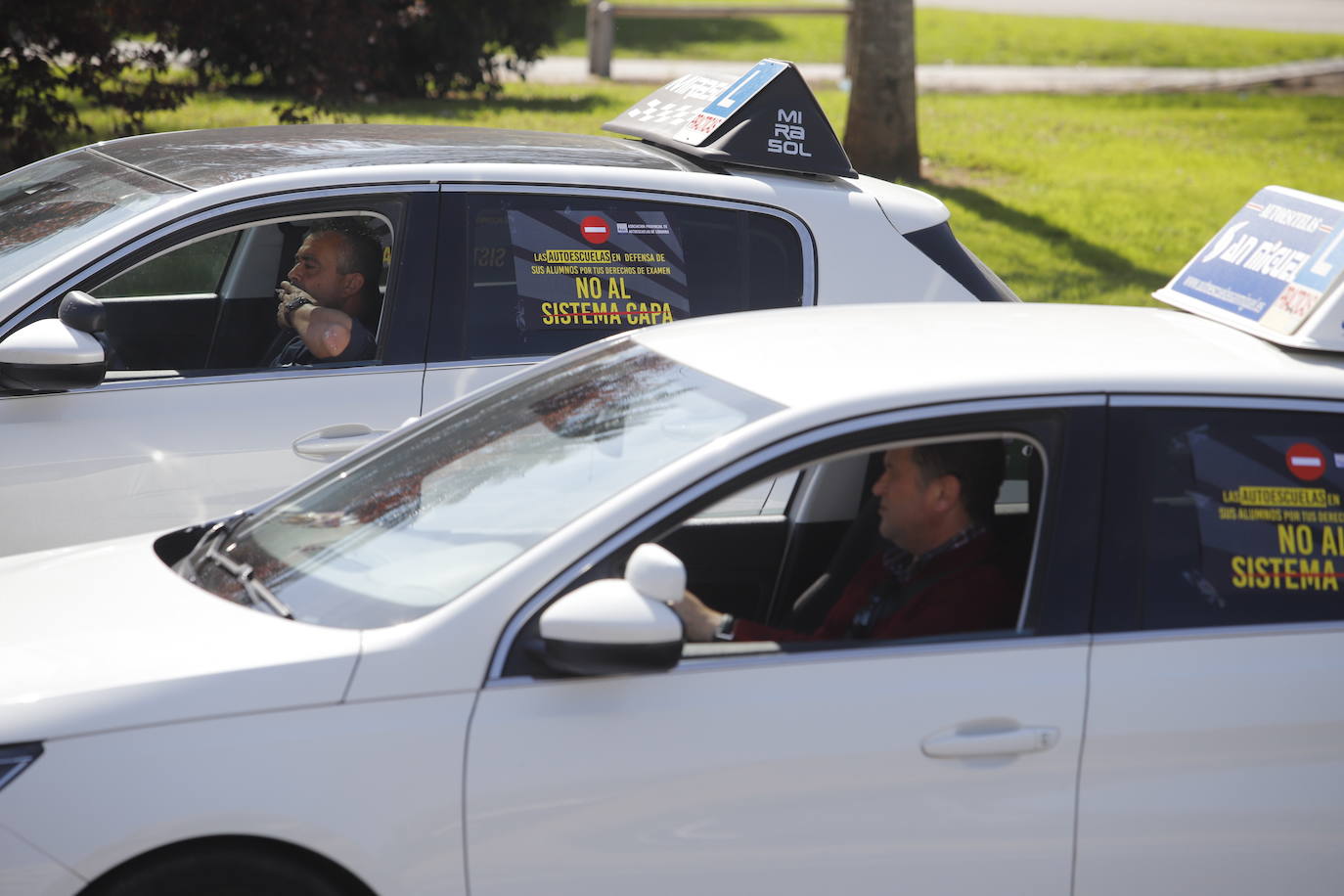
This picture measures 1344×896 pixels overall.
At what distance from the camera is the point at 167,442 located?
439 cm

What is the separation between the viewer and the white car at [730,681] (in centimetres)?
261

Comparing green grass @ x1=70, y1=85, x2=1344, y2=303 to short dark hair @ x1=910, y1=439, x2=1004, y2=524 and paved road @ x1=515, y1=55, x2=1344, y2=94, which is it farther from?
short dark hair @ x1=910, y1=439, x2=1004, y2=524

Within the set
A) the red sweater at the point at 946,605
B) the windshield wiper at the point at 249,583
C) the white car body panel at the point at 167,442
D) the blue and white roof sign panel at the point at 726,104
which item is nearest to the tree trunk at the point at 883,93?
the blue and white roof sign panel at the point at 726,104

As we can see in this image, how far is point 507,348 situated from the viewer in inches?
187

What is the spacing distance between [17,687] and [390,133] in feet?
10.4

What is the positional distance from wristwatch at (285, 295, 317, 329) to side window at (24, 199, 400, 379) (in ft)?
0.12

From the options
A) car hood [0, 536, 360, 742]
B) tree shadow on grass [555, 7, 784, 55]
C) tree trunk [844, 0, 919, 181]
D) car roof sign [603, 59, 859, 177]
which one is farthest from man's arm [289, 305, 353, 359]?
tree shadow on grass [555, 7, 784, 55]

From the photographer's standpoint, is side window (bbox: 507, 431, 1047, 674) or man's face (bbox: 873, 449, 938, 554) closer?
side window (bbox: 507, 431, 1047, 674)

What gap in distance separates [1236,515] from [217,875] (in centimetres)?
200

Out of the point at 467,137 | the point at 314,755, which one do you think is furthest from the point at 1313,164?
the point at 314,755

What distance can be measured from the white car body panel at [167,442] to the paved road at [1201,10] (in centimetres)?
2993

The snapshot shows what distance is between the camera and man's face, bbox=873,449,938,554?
3.25 metres

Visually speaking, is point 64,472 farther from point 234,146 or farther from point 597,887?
point 597,887

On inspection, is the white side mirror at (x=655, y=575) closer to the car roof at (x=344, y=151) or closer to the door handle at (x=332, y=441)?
the door handle at (x=332, y=441)
